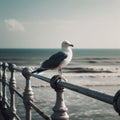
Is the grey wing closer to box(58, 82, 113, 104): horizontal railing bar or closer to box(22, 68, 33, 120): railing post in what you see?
box(22, 68, 33, 120): railing post

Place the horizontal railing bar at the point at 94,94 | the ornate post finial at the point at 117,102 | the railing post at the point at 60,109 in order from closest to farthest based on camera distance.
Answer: the ornate post finial at the point at 117,102
the horizontal railing bar at the point at 94,94
the railing post at the point at 60,109

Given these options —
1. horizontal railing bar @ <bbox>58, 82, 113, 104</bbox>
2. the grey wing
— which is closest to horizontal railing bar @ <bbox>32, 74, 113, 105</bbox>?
horizontal railing bar @ <bbox>58, 82, 113, 104</bbox>

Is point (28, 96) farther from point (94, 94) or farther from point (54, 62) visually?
point (94, 94)

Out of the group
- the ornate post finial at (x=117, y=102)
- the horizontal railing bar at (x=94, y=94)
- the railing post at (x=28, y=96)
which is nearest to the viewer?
the ornate post finial at (x=117, y=102)

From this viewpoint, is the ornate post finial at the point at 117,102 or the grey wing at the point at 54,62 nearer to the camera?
the ornate post finial at the point at 117,102

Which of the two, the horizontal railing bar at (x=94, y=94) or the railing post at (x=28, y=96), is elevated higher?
the horizontal railing bar at (x=94, y=94)

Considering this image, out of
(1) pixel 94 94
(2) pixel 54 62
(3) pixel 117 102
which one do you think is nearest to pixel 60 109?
(1) pixel 94 94

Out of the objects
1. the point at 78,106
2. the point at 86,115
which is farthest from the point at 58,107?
the point at 78,106

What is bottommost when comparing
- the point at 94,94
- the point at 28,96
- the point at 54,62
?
the point at 28,96

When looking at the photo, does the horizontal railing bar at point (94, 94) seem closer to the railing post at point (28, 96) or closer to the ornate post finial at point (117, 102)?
the ornate post finial at point (117, 102)

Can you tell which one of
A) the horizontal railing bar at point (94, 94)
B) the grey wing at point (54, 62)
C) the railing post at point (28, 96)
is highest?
the grey wing at point (54, 62)

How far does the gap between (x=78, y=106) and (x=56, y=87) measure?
634 inches

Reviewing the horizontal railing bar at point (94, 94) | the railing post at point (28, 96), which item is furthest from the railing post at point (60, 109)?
the railing post at point (28, 96)

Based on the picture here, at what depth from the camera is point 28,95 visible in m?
4.05
